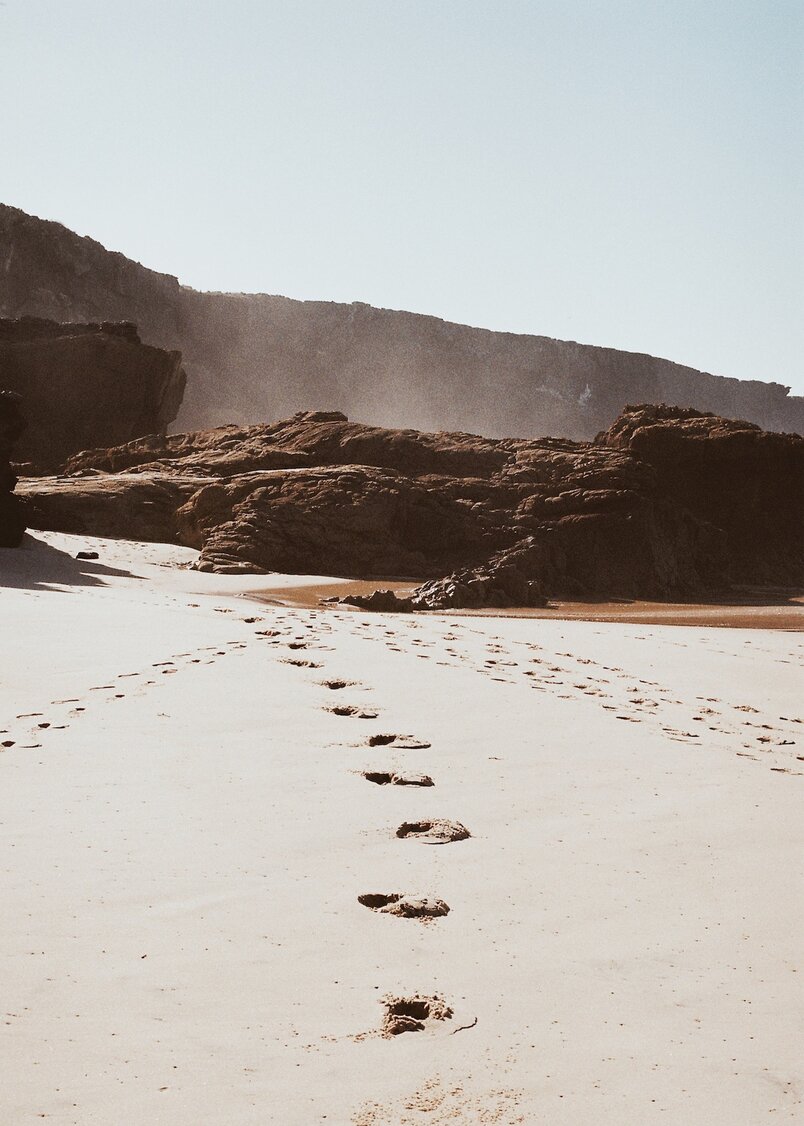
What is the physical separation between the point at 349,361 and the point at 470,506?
2230 inches

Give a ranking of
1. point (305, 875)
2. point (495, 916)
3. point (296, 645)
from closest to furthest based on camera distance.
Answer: point (495, 916)
point (305, 875)
point (296, 645)

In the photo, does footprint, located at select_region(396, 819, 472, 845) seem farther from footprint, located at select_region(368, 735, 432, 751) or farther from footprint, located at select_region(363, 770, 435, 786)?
footprint, located at select_region(368, 735, 432, 751)

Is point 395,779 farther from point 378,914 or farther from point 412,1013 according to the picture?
point 412,1013

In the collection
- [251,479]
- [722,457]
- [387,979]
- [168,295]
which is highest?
[168,295]

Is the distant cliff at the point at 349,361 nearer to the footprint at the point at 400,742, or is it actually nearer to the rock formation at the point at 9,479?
the rock formation at the point at 9,479

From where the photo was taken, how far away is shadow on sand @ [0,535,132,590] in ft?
36.1

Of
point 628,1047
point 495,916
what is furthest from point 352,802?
point 628,1047

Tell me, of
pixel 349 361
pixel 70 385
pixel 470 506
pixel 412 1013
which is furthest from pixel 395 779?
pixel 349 361

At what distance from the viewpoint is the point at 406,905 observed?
2.47m

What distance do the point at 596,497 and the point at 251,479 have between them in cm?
783

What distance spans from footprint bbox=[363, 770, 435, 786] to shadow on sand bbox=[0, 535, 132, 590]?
7469 millimetres

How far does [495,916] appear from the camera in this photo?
2.46m

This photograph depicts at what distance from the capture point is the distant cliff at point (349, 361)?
5659 cm

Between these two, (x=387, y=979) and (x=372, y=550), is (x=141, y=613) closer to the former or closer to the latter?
(x=387, y=979)
